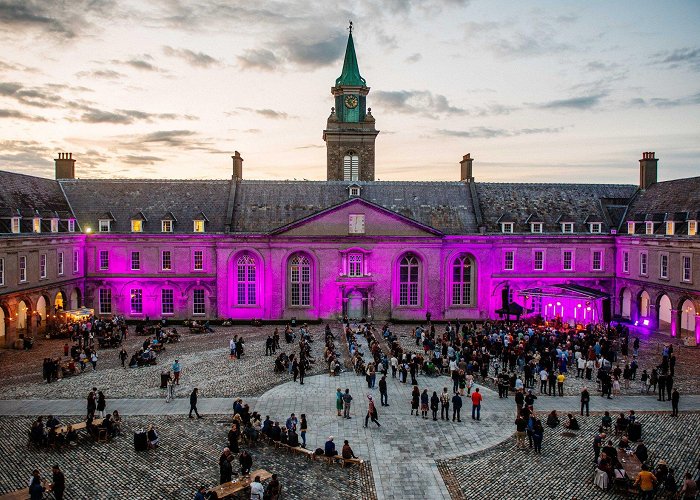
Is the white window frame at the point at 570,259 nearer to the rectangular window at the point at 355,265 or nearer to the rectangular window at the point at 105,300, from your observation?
the rectangular window at the point at 355,265

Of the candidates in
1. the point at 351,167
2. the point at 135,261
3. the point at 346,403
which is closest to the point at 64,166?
the point at 135,261

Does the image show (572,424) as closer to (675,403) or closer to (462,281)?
(675,403)

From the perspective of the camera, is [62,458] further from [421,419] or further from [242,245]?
[242,245]

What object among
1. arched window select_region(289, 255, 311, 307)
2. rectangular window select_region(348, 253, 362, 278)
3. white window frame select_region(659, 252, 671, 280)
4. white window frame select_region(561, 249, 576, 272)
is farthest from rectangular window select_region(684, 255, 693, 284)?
arched window select_region(289, 255, 311, 307)

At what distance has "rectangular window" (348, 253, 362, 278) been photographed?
56.2 m

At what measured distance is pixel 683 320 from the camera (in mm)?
53344

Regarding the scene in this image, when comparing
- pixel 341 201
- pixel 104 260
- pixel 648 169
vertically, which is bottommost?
→ pixel 104 260

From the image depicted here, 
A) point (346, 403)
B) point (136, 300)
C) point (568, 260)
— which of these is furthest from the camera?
point (568, 260)

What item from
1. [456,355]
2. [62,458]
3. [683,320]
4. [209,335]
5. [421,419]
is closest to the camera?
[62,458]

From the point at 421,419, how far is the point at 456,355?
419 inches

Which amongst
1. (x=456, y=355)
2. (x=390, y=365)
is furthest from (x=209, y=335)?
(x=456, y=355)

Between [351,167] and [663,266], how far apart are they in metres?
34.5

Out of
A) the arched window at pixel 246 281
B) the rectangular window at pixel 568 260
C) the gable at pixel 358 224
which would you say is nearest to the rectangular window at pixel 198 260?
the arched window at pixel 246 281

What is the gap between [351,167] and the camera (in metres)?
68.1
